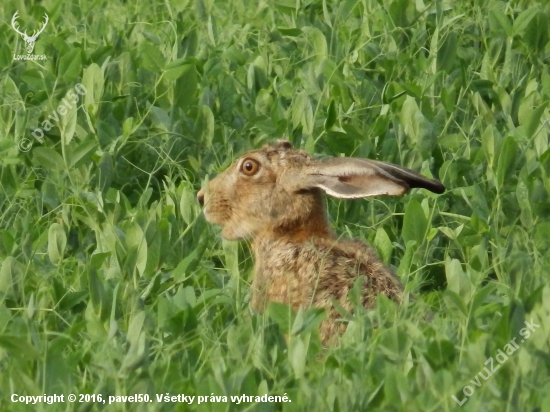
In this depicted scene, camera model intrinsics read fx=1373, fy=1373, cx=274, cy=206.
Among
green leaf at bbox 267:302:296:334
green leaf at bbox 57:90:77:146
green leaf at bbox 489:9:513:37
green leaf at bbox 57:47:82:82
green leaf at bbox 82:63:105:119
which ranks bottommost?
green leaf at bbox 489:9:513:37

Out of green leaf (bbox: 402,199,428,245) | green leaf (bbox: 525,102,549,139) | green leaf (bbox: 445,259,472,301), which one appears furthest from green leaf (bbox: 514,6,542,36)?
green leaf (bbox: 445,259,472,301)

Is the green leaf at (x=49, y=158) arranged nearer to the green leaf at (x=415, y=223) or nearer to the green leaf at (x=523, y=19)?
the green leaf at (x=415, y=223)

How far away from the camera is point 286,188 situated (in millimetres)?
6383

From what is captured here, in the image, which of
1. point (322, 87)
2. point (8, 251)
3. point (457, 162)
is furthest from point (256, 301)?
point (322, 87)

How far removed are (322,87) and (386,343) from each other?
3.26m

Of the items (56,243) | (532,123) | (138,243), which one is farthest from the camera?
(532,123)

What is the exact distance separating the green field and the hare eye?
1.04 ft

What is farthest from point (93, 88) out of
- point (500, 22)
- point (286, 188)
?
point (500, 22)

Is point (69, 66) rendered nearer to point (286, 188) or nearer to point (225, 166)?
point (225, 166)

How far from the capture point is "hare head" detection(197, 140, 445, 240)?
19.7 ft

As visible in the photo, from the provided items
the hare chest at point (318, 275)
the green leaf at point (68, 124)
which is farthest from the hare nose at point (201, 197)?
the green leaf at point (68, 124)

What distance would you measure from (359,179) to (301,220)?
38 cm

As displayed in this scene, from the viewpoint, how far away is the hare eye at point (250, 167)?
655 centimetres

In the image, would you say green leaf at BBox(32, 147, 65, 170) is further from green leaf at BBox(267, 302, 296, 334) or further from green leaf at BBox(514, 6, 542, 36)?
green leaf at BBox(514, 6, 542, 36)
